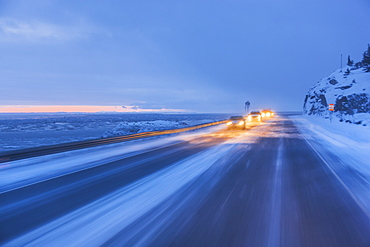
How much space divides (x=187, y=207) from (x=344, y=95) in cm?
6961

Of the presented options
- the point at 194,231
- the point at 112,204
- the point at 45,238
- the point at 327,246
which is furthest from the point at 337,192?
the point at 45,238

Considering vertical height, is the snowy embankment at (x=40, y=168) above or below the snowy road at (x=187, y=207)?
below

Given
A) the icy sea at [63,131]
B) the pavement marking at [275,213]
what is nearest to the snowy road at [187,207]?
the pavement marking at [275,213]

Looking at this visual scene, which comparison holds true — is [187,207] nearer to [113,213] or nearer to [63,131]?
[113,213]

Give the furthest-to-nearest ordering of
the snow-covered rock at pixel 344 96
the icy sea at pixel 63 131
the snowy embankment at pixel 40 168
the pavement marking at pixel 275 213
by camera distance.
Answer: the snow-covered rock at pixel 344 96 → the icy sea at pixel 63 131 → the snowy embankment at pixel 40 168 → the pavement marking at pixel 275 213

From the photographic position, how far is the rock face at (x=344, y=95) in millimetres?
56031

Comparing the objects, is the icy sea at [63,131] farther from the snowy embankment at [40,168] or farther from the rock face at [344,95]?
the rock face at [344,95]

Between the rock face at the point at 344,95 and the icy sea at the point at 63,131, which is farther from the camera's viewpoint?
the rock face at the point at 344,95

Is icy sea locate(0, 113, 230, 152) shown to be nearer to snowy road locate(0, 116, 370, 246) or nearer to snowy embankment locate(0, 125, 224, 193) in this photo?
snowy embankment locate(0, 125, 224, 193)

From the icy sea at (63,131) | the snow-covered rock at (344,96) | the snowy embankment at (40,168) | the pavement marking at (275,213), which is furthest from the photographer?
the snow-covered rock at (344,96)

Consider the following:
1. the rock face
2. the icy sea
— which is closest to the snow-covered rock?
the rock face

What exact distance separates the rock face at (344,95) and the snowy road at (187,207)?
154 feet

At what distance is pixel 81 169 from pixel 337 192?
279 inches

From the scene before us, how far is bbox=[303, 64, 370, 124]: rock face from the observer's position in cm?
5603
